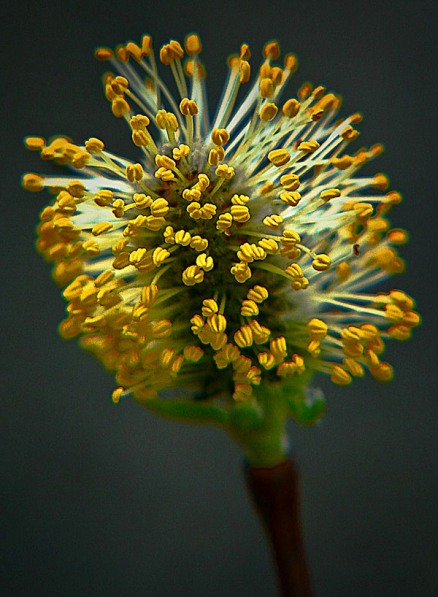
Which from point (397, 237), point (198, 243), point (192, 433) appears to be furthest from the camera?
point (192, 433)

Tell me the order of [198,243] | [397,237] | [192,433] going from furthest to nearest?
[192,433] < [397,237] < [198,243]

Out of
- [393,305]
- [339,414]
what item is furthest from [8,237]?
[393,305]

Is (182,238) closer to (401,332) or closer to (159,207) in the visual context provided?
(159,207)

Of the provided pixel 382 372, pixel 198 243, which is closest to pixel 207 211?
pixel 198 243

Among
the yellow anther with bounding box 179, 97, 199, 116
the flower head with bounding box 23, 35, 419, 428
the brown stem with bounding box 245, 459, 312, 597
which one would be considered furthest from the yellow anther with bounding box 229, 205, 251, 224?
the brown stem with bounding box 245, 459, 312, 597

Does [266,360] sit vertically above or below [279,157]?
below

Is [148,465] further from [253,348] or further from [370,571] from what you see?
[253,348]

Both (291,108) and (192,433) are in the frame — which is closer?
(291,108)
